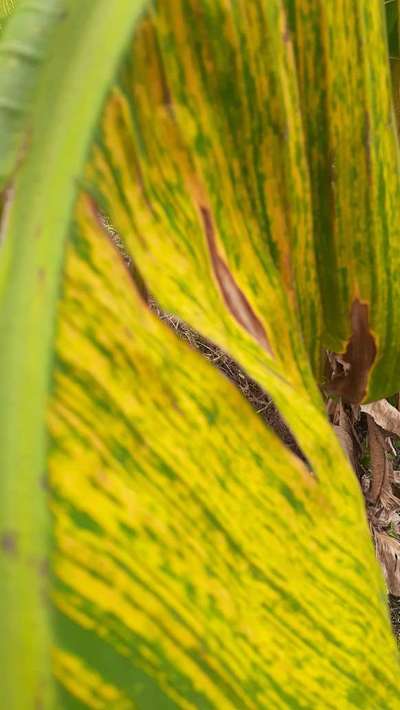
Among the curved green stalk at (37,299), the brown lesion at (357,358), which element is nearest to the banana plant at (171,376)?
the curved green stalk at (37,299)

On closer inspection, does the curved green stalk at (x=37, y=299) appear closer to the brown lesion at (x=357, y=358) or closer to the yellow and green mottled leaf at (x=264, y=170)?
the yellow and green mottled leaf at (x=264, y=170)

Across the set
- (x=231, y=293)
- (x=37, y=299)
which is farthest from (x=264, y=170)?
(x=37, y=299)

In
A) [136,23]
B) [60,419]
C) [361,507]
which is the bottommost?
[361,507]

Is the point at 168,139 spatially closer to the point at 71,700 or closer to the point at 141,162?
the point at 141,162

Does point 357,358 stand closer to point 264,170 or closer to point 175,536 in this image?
point 264,170

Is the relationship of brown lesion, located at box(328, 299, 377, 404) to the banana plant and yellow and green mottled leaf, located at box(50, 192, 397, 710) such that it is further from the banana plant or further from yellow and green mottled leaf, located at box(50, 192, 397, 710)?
yellow and green mottled leaf, located at box(50, 192, 397, 710)

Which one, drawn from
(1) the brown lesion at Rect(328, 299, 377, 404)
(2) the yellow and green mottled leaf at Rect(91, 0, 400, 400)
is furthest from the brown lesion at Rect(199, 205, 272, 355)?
(1) the brown lesion at Rect(328, 299, 377, 404)

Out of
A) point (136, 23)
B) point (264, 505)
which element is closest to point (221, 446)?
point (264, 505)
